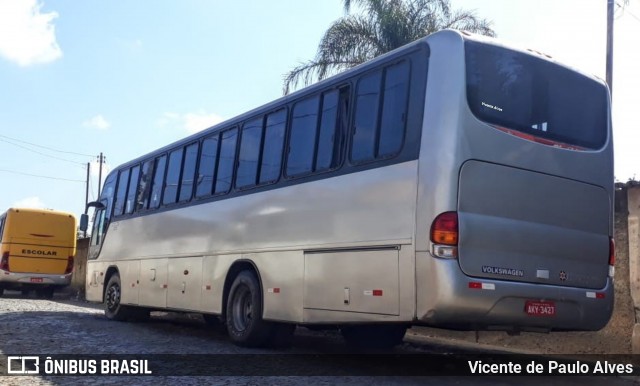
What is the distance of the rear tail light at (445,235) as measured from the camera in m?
6.36

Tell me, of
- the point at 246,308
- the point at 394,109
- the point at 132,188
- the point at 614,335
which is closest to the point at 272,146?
the point at 246,308

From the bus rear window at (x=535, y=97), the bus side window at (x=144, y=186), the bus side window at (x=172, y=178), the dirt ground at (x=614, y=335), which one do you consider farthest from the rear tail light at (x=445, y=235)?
the bus side window at (x=144, y=186)

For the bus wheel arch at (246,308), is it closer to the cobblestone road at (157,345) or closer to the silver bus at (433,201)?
the silver bus at (433,201)

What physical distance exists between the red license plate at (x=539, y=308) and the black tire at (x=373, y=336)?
2.76 metres

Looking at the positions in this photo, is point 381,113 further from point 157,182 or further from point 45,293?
point 45,293

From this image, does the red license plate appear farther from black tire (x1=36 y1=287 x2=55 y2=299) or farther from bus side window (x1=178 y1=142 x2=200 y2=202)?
black tire (x1=36 y1=287 x2=55 y2=299)

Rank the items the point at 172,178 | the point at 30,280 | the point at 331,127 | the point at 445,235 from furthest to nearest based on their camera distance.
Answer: the point at 30,280
the point at 172,178
the point at 331,127
the point at 445,235

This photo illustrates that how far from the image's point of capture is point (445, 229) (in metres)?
6.39

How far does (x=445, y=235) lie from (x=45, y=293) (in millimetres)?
22650

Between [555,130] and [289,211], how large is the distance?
3.32 meters

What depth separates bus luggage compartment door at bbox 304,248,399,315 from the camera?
22.4 ft

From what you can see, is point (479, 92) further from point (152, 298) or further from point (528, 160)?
point (152, 298)

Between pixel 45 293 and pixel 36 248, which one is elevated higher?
pixel 36 248

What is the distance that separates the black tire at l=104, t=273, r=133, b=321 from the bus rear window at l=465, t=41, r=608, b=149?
31.9 feet
